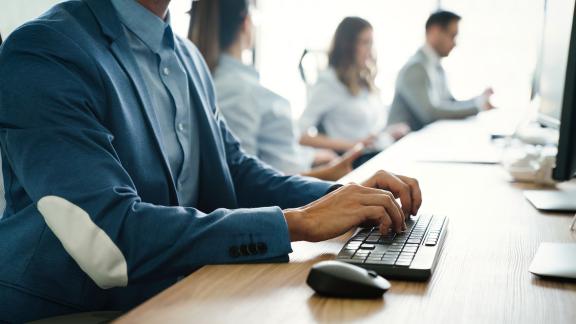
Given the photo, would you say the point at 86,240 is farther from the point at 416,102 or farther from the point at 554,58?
the point at 416,102

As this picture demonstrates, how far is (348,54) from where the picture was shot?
4.12 m

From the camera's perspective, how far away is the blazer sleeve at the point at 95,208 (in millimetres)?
949

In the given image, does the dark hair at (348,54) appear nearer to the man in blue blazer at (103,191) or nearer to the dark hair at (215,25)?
the dark hair at (215,25)

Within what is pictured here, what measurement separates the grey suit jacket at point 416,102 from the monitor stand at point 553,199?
292cm

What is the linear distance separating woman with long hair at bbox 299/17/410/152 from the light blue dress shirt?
2578 mm

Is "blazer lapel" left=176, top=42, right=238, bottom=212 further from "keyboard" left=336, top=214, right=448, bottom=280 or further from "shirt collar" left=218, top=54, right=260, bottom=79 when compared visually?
"shirt collar" left=218, top=54, right=260, bottom=79

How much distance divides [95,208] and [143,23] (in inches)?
19.9

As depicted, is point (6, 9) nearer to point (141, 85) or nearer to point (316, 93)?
point (141, 85)

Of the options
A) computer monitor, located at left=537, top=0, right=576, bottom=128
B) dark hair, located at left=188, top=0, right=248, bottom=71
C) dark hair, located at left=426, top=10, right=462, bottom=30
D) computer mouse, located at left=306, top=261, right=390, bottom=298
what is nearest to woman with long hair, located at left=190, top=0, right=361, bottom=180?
dark hair, located at left=188, top=0, right=248, bottom=71

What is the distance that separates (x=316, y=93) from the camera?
13.2 ft

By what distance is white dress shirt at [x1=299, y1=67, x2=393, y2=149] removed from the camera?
403 centimetres

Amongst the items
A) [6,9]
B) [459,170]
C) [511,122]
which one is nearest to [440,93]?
[511,122]

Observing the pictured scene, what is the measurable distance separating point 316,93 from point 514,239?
9.71ft

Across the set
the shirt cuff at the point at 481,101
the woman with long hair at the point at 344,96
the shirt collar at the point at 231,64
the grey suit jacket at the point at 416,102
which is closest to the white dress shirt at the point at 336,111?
the woman with long hair at the point at 344,96
